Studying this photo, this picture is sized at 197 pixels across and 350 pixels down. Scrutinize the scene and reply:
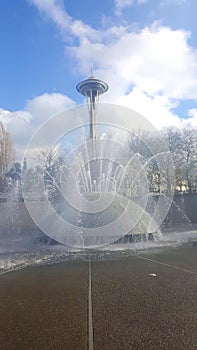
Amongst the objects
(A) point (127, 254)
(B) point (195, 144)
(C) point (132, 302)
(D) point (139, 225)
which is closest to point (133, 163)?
(B) point (195, 144)

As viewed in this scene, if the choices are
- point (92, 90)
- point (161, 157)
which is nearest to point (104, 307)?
point (161, 157)

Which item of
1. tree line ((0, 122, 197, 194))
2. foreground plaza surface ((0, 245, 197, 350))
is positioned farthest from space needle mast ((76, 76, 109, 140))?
foreground plaza surface ((0, 245, 197, 350))

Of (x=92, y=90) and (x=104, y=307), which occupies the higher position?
(x=92, y=90)

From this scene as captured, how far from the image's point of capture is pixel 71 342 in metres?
3.49

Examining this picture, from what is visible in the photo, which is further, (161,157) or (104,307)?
(161,157)

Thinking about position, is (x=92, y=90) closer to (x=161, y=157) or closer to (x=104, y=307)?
(x=161, y=157)

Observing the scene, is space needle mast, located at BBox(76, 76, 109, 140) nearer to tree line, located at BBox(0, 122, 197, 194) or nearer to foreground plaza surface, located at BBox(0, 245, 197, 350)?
tree line, located at BBox(0, 122, 197, 194)

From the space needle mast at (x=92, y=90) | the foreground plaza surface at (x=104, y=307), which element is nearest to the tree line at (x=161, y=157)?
the space needle mast at (x=92, y=90)

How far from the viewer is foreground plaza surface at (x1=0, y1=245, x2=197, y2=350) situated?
11.5 ft

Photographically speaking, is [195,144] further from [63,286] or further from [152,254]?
[63,286]

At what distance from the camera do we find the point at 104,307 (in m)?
4.65

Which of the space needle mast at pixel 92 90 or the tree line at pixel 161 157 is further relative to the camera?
the space needle mast at pixel 92 90

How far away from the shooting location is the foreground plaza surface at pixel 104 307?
3.52m

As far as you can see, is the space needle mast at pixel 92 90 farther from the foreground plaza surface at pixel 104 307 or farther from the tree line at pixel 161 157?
the foreground plaza surface at pixel 104 307
